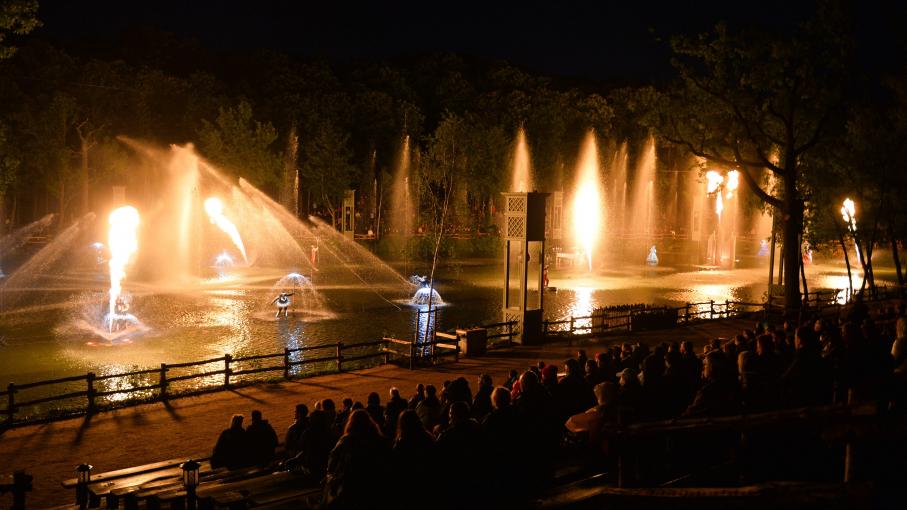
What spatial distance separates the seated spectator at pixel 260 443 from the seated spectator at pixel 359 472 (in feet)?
16.2

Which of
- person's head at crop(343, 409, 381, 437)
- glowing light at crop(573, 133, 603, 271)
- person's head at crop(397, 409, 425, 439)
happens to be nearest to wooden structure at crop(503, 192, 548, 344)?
person's head at crop(397, 409, 425, 439)

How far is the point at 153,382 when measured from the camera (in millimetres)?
20516

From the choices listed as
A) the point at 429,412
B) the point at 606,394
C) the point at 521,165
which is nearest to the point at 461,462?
the point at 606,394

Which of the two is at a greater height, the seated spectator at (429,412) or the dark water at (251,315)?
the seated spectator at (429,412)

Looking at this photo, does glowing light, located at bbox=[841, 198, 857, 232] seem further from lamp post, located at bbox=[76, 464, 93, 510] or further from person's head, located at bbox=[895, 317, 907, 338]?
lamp post, located at bbox=[76, 464, 93, 510]

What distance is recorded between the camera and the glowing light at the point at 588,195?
84375 millimetres

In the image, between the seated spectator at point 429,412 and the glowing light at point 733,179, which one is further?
the glowing light at point 733,179

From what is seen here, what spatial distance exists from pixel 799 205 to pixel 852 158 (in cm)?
307

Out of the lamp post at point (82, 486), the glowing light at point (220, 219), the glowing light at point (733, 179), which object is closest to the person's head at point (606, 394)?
the lamp post at point (82, 486)

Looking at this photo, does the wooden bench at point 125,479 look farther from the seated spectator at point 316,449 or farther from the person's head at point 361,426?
the person's head at point 361,426

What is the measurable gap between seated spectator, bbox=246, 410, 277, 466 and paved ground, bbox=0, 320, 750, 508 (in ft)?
10.3

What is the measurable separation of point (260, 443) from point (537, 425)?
5.32m

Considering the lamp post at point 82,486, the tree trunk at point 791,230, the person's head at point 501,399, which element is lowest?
the lamp post at point 82,486

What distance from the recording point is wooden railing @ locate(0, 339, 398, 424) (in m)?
16.3
